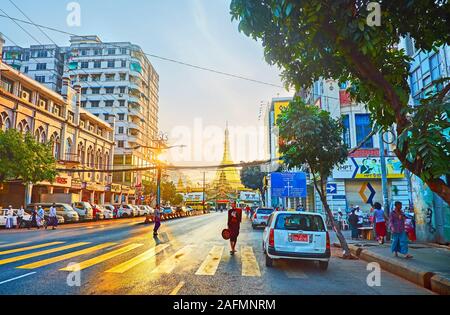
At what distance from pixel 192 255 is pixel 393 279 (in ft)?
19.8

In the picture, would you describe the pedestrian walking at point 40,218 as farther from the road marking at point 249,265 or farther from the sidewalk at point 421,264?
the sidewalk at point 421,264

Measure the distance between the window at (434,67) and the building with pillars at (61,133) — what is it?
93.4ft

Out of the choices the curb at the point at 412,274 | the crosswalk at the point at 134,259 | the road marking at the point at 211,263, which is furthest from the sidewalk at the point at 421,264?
the road marking at the point at 211,263

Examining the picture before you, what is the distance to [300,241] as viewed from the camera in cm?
935

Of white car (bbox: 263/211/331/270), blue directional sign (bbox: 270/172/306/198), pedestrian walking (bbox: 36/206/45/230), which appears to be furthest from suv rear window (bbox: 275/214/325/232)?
pedestrian walking (bbox: 36/206/45/230)

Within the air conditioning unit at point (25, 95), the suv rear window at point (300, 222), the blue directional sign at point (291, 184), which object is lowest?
the suv rear window at point (300, 222)

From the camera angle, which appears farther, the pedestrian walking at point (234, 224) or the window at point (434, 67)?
the window at point (434, 67)

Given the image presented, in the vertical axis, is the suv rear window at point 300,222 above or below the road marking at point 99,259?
above

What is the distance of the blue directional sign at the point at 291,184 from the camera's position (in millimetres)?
30683

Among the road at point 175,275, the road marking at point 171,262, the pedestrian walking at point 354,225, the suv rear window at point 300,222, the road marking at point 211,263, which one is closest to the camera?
the road at point 175,275

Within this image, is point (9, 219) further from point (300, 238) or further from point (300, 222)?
point (300, 238)

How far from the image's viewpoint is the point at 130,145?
71.4m

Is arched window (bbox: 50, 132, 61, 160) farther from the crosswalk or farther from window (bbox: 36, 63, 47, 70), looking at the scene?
window (bbox: 36, 63, 47, 70)
